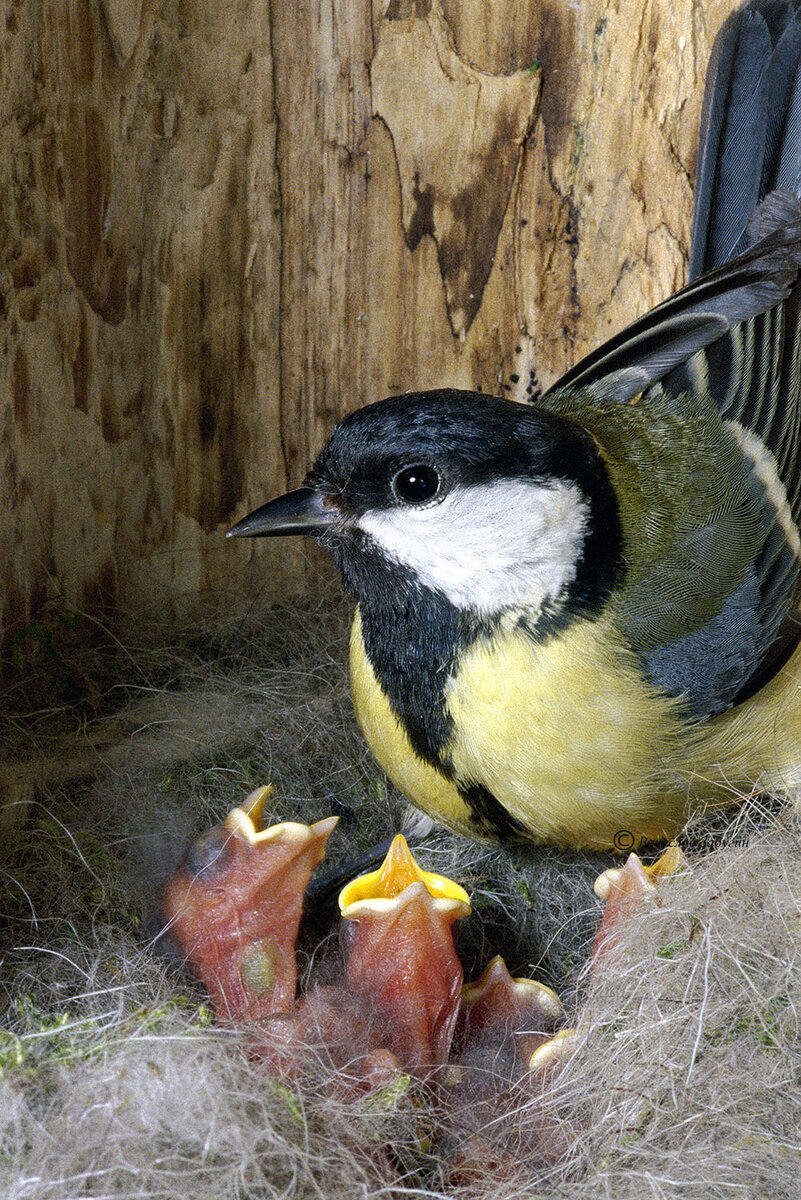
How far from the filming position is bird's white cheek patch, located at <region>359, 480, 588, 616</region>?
1.35 metres

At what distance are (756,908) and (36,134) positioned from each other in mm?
1486

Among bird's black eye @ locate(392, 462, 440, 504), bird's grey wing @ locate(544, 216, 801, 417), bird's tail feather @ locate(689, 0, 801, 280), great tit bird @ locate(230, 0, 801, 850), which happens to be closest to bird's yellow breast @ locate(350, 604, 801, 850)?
great tit bird @ locate(230, 0, 801, 850)

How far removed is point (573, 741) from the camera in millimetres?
1389

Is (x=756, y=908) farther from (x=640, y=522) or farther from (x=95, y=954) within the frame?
(x=95, y=954)

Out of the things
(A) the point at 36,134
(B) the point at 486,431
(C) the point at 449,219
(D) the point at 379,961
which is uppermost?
(A) the point at 36,134

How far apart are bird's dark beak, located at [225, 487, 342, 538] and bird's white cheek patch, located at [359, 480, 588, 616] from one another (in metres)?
0.06

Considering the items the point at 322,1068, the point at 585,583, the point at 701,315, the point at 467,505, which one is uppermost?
→ the point at 701,315

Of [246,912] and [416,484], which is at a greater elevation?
[416,484]

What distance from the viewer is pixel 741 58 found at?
1769 mm

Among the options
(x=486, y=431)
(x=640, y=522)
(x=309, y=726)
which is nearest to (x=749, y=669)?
(x=640, y=522)

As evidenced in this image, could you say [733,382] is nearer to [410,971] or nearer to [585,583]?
[585,583]

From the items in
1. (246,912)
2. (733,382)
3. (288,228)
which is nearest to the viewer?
(246,912)

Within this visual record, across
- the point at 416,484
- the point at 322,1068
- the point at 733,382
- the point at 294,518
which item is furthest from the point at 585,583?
the point at 322,1068

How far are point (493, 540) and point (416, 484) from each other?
4.5 inches
